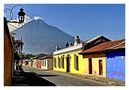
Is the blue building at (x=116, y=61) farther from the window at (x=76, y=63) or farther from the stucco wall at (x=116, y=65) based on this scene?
the window at (x=76, y=63)

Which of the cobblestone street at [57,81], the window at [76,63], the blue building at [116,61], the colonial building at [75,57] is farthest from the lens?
the window at [76,63]

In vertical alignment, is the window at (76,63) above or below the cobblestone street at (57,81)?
above

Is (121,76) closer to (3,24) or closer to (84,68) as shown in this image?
(84,68)

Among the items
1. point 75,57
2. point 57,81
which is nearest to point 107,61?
point 57,81

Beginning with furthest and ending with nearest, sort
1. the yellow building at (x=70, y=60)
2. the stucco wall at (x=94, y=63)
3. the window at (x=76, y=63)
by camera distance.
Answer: the window at (x=76, y=63) < the yellow building at (x=70, y=60) < the stucco wall at (x=94, y=63)

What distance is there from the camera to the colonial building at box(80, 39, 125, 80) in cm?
1540

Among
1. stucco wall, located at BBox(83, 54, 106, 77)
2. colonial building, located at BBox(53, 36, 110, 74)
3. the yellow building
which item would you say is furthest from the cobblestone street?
the yellow building

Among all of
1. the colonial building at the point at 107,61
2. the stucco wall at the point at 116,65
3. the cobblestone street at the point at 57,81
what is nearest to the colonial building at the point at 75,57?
the colonial building at the point at 107,61

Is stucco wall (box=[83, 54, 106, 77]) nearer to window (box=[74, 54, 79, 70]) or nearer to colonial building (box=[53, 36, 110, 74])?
colonial building (box=[53, 36, 110, 74])

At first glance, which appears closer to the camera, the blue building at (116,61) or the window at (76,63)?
the blue building at (116,61)

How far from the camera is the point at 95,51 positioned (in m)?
18.9

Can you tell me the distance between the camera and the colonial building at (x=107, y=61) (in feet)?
50.5

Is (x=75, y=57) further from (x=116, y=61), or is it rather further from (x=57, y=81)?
(x=57, y=81)

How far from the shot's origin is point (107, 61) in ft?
57.0
